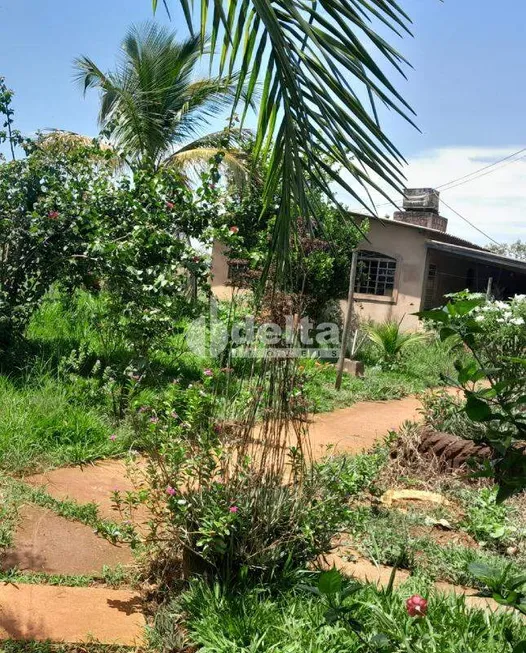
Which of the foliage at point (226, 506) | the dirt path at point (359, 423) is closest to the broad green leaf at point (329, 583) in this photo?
the foliage at point (226, 506)

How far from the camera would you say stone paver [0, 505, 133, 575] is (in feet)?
11.2

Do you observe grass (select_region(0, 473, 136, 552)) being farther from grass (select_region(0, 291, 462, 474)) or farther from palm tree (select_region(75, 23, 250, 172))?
palm tree (select_region(75, 23, 250, 172))

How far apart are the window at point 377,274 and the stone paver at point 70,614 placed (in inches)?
519

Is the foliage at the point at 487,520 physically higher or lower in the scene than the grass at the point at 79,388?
lower

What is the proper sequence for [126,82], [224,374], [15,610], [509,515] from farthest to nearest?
[126,82]
[509,515]
[224,374]
[15,610]

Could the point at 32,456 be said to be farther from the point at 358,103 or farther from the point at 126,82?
the point at 126,82

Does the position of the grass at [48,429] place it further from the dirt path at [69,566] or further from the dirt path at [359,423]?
the dirt path at [359,423]

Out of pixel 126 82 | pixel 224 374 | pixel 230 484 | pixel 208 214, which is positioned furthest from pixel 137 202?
pixel 126 82

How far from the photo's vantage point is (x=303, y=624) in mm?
2629

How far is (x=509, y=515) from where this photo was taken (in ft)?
15.0

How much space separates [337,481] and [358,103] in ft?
7.10

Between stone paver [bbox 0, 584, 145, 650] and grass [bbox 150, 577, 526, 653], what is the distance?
17 cm

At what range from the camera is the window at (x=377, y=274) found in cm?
1585

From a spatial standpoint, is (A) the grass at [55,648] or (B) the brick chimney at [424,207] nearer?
(A) the grass at [55,648]
